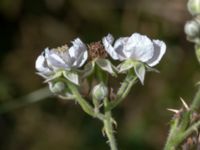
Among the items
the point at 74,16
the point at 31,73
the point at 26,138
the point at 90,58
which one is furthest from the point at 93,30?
the point at 90,58

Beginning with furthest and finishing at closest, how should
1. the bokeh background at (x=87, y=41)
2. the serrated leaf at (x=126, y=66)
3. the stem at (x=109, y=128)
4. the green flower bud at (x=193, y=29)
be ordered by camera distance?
the bokeh background at (x=87, y=41), the serrated leaf at (x=126, y=66), the stem at (x=109, y=128), the green flower bud at (x=193, y=29)

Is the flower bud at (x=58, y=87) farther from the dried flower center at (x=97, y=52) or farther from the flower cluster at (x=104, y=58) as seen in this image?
the dried flower center at (x=97, y=52)

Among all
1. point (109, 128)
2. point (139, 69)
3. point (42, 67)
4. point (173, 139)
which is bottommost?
point (173, 139)

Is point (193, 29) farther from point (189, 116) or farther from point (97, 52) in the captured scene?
point (97, 52)

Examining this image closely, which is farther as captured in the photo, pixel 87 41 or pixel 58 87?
pixel 87 41

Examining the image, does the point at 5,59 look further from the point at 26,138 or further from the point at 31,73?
the point at 26,138

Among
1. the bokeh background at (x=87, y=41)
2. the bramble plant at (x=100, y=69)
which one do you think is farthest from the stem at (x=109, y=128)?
the bokeh background at (x=87, y=41)

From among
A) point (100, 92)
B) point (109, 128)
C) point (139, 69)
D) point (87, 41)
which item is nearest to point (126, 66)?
point (139, 69)
